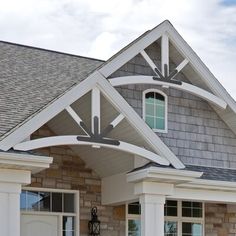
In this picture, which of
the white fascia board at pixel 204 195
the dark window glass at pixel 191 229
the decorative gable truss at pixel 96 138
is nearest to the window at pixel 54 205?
the white fascia board at pixel 204 195

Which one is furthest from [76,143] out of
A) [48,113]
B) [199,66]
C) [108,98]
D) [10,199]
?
[199,66]

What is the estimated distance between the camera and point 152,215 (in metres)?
12.3

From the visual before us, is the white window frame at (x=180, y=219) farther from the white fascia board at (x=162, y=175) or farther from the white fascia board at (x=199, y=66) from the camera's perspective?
the white fascia board at (x=162, y=175)

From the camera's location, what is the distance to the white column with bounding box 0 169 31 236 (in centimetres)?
1066

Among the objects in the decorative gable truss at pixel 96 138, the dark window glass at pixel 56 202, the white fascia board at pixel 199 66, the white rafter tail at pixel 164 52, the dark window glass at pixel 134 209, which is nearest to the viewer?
the decorative gable truss at pixel 96 138

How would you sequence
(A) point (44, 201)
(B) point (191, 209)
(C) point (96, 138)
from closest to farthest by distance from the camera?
(C) point (96, 138) → (A) point (44, 201) → (B) point (191, 209)

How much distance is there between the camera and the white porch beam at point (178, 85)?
43.7 feet

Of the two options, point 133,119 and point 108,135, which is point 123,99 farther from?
point 108,135

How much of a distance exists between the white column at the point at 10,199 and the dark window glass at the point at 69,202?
10.1 feet

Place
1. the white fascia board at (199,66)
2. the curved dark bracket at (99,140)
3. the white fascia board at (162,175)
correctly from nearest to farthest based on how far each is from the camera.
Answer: the curved dark bracket at (99,140), the white fascia board at (162,175), the white fascia board at (199,66)

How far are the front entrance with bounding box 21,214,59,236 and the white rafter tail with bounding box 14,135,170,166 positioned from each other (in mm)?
2693

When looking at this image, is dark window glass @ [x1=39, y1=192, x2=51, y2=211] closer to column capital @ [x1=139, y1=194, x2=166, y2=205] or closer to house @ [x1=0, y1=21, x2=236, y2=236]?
house @ [x1=0, y1=21, x2=236, y2=236]

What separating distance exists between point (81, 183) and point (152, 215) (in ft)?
7.62

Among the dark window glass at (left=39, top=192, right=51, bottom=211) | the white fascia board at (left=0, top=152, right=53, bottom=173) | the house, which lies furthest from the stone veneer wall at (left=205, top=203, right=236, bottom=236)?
the white fascia board at (left=0, top=152, right=53, bottom=173)
